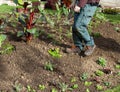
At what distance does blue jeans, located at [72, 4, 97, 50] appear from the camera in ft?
24.3

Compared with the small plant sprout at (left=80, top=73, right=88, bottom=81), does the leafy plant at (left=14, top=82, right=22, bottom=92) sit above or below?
above

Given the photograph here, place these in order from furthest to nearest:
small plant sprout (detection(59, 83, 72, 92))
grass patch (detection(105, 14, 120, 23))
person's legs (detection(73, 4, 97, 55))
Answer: grass patch (detection(105, 14, 120, 23)) → person's legs (detection(73, 4, 97, 55)) → small plant sprout (detection(59, 83, 72, 92))

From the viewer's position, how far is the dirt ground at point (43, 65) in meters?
6.77

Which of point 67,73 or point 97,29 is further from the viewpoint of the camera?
point 97,29

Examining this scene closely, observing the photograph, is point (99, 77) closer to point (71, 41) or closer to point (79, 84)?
point (79, 84)

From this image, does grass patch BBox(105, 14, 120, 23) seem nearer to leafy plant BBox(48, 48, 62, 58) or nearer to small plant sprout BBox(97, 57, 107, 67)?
small plant sprout BBox(97, 57, 107, 67)

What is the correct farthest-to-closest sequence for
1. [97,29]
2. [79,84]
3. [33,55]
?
1. [97,29]
2. [33,55]
3. [79,84]

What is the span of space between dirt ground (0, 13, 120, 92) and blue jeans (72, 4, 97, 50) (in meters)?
0.27

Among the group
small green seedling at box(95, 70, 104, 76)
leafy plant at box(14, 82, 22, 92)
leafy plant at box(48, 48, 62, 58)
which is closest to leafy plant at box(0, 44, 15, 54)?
leafy plant at box(48, 48, 62, 58)

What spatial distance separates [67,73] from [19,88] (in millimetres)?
989

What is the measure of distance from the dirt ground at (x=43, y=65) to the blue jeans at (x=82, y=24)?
0.27m

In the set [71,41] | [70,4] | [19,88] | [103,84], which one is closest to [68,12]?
[70,4]

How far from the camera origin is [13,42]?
25.2ft

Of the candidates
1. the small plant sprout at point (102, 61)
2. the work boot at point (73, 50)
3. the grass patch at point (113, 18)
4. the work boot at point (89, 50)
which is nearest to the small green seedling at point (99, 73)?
the small plant sprout at point (102, 61)
